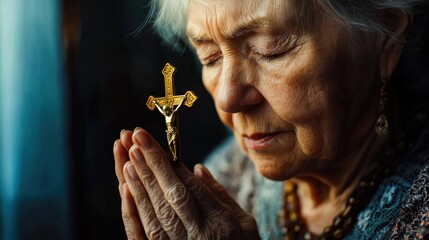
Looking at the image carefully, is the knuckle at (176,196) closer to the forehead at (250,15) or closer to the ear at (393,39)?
the forehead at (250,15)

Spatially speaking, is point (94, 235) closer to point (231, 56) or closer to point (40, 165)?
point (40, 165)

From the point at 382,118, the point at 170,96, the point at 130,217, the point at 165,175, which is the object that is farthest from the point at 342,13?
the point at 130,217

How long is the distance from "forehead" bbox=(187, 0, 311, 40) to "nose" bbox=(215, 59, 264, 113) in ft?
0.25

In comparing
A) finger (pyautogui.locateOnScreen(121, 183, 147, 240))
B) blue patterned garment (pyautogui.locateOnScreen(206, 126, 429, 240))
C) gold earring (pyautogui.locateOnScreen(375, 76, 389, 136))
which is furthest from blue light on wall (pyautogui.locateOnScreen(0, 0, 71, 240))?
gold earring (pyautogui.locateOnScreen(375, 76, 389, 136))

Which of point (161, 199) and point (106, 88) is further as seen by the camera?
point (106, 88)

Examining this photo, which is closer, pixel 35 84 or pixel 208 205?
pixel 208 205

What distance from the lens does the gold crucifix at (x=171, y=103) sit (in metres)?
1.21

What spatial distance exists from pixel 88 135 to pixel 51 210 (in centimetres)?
23

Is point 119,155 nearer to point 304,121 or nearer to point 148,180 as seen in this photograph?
point 148,180

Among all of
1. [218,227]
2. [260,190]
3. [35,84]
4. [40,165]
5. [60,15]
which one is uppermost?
[60,15]

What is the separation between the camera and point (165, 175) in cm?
119

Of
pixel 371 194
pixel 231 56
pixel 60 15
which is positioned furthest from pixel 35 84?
pixel 371 194

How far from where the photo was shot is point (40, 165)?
4.95ft

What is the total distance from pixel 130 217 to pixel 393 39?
72 cm
